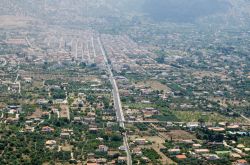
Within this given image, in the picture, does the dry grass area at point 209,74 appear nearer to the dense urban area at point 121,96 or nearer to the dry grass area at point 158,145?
the dense urban area at point 121,96

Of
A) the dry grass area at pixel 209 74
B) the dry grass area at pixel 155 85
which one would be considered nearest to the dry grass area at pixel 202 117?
the dry grass area at pixel 155 85

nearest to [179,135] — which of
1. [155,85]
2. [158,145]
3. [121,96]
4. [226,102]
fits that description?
[158,145]

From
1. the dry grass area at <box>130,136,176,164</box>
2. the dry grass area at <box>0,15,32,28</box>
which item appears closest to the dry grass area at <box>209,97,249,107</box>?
the dry grass area at <box>130,136,176,164</box>

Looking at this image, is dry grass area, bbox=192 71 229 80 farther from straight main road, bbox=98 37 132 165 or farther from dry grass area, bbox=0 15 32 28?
dry grass area, bbox=0 15 32 28

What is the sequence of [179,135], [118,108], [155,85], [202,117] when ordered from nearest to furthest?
1. [179,135]
2. [202,117]
3. [118,108]
4. [155,85]

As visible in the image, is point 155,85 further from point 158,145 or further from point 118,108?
point 158,145
